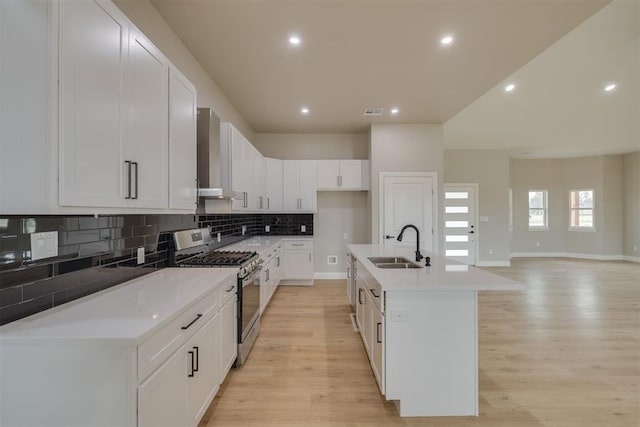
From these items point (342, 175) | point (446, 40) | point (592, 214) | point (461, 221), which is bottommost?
point (461, 221)

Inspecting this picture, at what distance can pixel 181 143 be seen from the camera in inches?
77.8

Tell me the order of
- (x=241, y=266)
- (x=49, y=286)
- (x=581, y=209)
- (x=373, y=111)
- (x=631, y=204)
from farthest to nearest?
(x=581, y=209) < (x=631, y=204) < (x=373, y=111) < (x=241, y=266) < (x=49, y=286)

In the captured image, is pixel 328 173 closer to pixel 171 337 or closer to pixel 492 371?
pixel 492 371

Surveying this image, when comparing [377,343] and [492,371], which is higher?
[377,343]

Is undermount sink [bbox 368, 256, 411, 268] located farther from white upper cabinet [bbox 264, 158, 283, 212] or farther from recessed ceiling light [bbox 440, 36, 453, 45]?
white upper cabinet [bbox 264, 158, 283, 212]

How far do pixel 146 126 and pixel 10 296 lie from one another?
3.28 ft

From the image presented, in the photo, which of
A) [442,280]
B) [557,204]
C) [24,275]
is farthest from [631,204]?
[24,275]

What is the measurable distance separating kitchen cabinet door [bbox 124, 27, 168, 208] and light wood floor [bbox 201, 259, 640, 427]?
62.1 inches

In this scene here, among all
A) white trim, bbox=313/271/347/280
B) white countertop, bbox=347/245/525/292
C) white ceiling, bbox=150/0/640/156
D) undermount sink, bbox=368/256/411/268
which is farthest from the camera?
white trim, bbox=313/271/347/280

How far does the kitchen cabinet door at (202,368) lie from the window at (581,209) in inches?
402

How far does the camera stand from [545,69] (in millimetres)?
3840

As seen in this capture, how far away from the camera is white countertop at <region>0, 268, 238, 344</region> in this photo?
3.39 ft

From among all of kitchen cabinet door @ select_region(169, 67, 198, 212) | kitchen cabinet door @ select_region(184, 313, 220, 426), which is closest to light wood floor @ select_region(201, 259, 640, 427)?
kitchen cabinet door @ select_region(184, 313, 220, 426)

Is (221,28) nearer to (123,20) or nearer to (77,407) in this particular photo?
(123,20)
